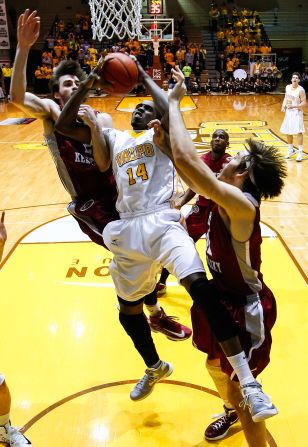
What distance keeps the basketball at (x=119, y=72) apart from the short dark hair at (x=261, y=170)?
857 millimetres

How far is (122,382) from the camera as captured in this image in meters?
3.16

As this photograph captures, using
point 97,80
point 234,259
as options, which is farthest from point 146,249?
point 97,80

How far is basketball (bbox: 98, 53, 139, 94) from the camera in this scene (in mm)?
2689

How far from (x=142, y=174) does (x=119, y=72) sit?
1.89 ft

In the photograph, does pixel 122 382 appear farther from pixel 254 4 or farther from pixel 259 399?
pixel 254 4

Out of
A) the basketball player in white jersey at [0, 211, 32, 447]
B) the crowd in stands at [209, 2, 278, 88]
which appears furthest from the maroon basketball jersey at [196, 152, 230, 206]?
the crowd in stands at [209, 2, 278, 88]

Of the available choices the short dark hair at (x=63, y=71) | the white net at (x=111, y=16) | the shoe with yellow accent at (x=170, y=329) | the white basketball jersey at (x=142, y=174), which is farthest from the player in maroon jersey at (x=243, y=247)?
the white net at (x=111, y=16)

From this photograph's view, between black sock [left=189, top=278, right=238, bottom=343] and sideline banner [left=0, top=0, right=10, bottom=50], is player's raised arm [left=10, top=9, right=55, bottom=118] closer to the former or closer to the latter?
black sock [left=189, top=278, right=238, bottom=343]

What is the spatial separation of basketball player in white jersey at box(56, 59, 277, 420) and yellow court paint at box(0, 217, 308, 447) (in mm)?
234

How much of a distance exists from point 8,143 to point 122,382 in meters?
9.20

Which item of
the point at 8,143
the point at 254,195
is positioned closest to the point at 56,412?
the point at 254,195

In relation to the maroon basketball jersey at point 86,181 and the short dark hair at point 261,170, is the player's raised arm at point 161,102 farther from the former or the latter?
the maroon basketball jersey at point 86,181

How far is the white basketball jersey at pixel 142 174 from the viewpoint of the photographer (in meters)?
2.68

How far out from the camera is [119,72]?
106 inches
